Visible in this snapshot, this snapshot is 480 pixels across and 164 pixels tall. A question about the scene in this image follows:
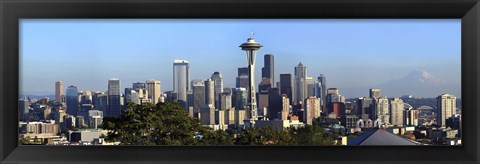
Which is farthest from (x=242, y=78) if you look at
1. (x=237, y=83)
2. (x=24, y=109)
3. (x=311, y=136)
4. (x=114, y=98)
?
(x=24, y=109)

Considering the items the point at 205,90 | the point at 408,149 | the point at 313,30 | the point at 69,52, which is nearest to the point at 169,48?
the point at 205,90

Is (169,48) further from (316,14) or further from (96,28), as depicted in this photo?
(316,14)

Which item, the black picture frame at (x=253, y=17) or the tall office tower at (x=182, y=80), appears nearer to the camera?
the black picture frame at (x=253, y=17)

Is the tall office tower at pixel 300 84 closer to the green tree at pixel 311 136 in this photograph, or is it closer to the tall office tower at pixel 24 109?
the green tree at pixel 311 136

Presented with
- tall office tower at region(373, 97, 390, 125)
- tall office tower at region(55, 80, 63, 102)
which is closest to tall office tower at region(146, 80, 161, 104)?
tall office tower at region(55, 80, 63, 102)

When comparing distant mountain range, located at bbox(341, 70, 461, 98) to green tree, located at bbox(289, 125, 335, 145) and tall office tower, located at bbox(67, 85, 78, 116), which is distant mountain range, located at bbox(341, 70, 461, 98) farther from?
tall office tower, located at bbox(67, 85, 78, 116)

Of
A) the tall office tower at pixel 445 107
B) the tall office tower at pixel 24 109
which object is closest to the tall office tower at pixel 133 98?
the tall office tower at pixel 24 109
